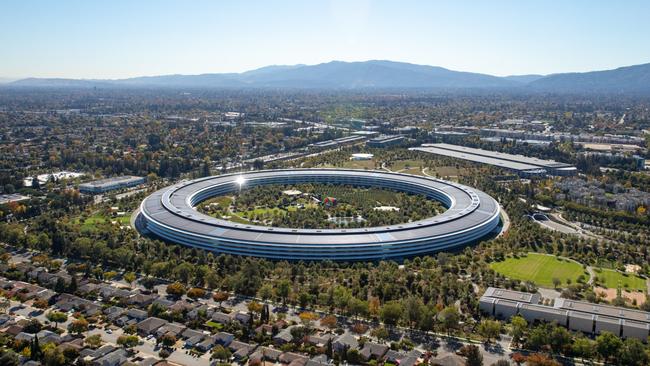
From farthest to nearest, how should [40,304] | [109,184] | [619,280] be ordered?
[109,184] → [619,280] → [40,304]

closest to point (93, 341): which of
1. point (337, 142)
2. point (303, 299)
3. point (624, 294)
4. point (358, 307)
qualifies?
point (303, 299)

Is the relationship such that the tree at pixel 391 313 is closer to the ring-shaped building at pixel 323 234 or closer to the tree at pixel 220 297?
the tree at pixel 220 297

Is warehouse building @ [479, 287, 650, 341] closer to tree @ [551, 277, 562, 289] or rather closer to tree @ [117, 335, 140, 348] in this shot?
tree @ [551, 277, 562, 289]

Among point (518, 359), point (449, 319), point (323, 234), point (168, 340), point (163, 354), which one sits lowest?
point (163, 354)

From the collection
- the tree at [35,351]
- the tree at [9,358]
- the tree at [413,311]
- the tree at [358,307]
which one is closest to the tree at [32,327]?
the tree at [35,351]

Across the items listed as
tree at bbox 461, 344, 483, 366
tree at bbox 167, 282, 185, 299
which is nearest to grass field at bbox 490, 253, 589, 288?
tree at bbox 461, 344, 483, 366

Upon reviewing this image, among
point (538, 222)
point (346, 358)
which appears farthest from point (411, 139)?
point (346, 358)

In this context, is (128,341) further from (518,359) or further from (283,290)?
(518,359)
